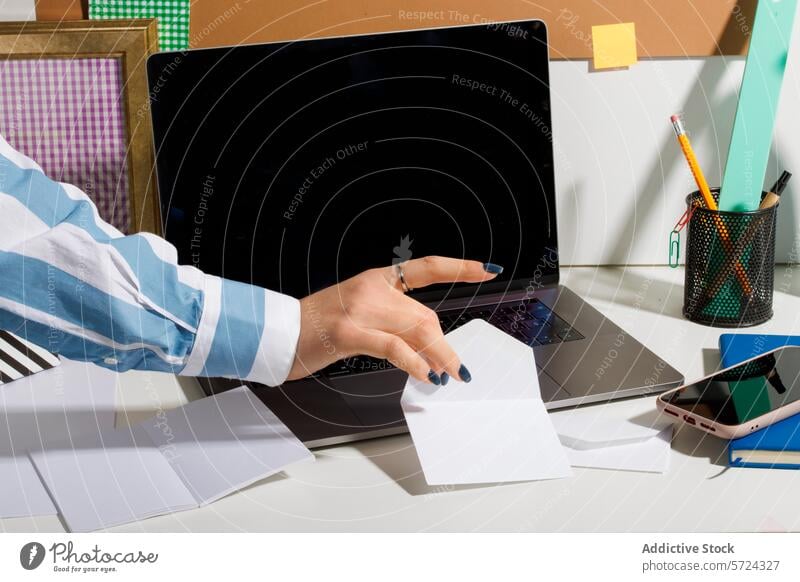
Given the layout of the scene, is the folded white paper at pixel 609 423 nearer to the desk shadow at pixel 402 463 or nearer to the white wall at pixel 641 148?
the desk shadow at pixel 402 463

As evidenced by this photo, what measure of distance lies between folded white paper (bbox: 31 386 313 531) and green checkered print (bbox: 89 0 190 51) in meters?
0.41

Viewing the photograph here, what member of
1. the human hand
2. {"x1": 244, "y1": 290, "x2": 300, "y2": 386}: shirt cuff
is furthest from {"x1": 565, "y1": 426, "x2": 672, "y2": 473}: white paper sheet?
{"x1": 244, "y1": 290, "x2": 300, "y2": 386}: shirt cuff

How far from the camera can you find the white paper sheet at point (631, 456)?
0.69 meters

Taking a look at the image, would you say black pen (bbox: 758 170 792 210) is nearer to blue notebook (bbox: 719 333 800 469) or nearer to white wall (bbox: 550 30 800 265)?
white wall (bbox: 550 30 800 265)

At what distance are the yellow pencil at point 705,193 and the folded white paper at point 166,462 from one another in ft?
1.51

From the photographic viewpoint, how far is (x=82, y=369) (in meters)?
0.85

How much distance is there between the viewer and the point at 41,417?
769mm

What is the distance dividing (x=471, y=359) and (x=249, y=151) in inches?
11.8

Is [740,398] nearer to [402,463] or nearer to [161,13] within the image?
[402,463]

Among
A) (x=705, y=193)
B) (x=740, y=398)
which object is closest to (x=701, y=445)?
(x=740, y=398)

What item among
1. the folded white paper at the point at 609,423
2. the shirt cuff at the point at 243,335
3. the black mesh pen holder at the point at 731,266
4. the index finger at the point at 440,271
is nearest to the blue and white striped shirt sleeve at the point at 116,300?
the shirt cuff at the point at 243,335

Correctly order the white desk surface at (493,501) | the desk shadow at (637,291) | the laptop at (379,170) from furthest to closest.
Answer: the desk shadow at (637,291)
the laptop at (379,170)
the white desk surface at (493,501)

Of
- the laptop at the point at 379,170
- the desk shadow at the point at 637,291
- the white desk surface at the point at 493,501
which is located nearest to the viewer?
the white desk surface at the point at 493,501

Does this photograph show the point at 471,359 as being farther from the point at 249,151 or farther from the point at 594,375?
the point at 249,151
